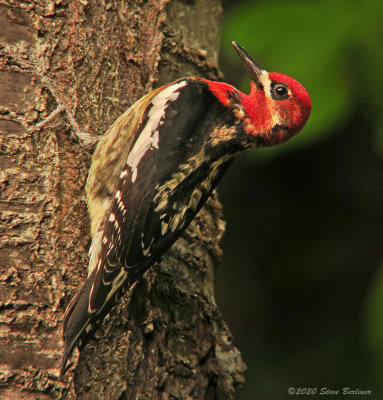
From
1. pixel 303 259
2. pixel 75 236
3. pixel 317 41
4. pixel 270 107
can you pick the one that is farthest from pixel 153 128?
pixel 303 259

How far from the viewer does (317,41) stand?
3.02 metres

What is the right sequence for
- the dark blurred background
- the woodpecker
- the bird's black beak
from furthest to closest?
the dark blurred background → the bird's black beak → the woodpecker

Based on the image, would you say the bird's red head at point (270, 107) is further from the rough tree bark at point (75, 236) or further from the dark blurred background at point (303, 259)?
the dark blurred background at point (303, 259)

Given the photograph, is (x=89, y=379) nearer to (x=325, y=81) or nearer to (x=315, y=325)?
(x=325, y=81)

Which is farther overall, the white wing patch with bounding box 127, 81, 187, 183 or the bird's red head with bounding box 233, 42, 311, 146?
the bird's red head with bounding box 233, 42, 311, 146

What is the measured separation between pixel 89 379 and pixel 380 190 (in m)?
3.27

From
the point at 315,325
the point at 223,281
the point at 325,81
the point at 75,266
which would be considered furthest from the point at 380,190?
the point at 75,266

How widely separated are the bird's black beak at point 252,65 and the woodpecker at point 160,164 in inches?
0.4

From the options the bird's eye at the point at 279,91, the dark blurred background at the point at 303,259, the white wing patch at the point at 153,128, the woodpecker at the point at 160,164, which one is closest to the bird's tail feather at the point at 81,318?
the woodpecker at the point at 160,164

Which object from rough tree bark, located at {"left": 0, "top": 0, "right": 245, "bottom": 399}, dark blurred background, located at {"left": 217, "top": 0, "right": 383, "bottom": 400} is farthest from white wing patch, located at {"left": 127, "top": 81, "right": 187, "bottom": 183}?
dark blurred background, located at {"left": 217, "top": 0, "right": 383, "bottom": 400}

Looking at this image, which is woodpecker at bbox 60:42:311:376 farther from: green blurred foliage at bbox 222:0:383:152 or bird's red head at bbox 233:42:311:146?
green blurred foliage at bbox 222:0:383:152

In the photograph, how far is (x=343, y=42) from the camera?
301cm

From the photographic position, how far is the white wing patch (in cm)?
254

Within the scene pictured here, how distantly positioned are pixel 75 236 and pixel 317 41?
5.58ft
